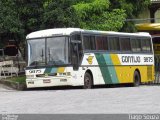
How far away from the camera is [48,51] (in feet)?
88.1

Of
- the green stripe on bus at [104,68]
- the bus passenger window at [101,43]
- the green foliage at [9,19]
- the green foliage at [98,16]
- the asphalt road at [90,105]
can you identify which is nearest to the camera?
the asphalt road at [90,105]

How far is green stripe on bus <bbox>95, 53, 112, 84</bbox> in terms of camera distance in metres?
28.8

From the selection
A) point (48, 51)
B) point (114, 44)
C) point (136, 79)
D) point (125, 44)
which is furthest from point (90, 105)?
point (136, 79)

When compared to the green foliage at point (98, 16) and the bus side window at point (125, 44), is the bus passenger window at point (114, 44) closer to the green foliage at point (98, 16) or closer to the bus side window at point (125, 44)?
the bus side window at point (125, 44)

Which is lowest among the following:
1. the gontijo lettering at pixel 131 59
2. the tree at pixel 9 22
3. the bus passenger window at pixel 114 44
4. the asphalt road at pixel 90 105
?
the gontijo lettering at pixel 131 59

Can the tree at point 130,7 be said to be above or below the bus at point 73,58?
above

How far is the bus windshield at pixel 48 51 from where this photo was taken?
2658 centimetres

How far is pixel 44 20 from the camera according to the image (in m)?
31.7

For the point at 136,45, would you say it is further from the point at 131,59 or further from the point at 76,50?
the point at 76,50

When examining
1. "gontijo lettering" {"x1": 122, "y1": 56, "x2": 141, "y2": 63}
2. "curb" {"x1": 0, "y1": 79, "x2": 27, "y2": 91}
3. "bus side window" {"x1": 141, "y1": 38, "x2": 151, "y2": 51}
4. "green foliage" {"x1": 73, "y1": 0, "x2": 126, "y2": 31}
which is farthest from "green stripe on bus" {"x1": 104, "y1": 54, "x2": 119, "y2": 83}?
"green foliage" {"x1": 73, "y1": 0, "x2": 126, "y2": 31}

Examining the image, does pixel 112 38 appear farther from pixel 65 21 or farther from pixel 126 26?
pixel 126 26

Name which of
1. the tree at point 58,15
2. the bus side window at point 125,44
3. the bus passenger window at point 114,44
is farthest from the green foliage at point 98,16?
the bus passenger window at point 114,44

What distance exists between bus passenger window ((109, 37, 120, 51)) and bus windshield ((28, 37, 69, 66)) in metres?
4.24

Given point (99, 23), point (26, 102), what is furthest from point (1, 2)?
point (26, 102)
